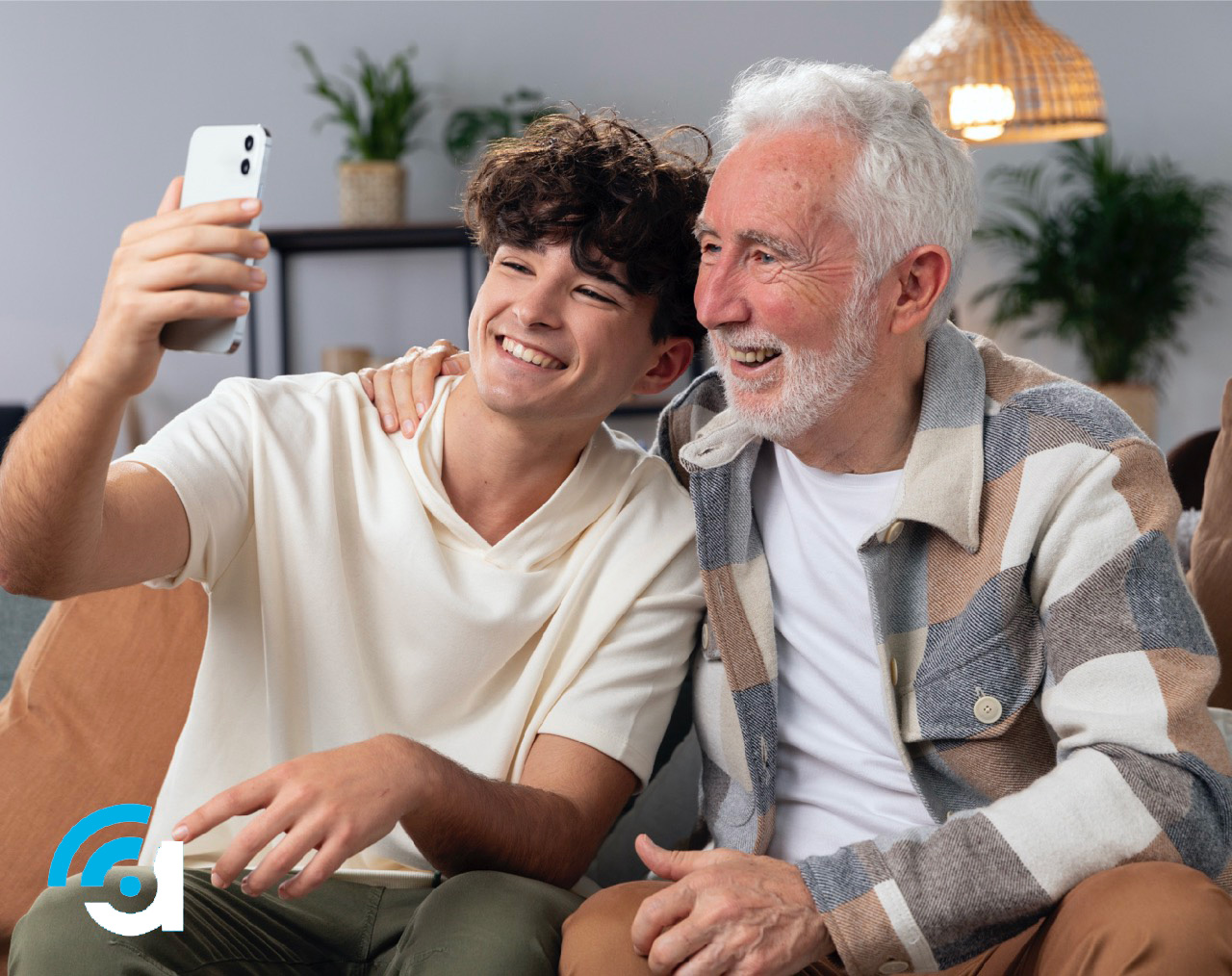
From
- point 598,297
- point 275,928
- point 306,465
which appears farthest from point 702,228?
point 275,928

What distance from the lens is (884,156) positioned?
1433mm

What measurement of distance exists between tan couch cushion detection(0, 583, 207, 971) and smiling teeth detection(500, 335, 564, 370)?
0.59 m

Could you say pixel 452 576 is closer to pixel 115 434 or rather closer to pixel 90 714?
pixel 115 434

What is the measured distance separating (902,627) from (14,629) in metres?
1.35

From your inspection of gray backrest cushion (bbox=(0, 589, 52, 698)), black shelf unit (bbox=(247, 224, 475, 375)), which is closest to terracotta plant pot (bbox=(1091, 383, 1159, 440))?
black shelf unit (bbox=(247, 224, 475, 375))

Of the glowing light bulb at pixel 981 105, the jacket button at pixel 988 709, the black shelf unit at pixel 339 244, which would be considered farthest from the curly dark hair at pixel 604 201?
the black shelf unit at pixel 339 244

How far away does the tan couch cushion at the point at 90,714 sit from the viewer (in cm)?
171

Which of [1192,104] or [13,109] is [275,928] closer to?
[13,109]

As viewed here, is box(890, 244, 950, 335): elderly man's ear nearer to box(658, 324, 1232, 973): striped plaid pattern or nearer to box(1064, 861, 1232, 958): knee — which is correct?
box(658, 324, 1232, 973): striped plaid pattern

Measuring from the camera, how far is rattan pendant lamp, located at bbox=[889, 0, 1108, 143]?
2.94 meters

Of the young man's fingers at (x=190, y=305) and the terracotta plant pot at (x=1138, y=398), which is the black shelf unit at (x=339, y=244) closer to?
the terracotta plant pot at (x=1138, y=398)

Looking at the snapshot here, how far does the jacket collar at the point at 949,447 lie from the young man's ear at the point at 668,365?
0.24 metres

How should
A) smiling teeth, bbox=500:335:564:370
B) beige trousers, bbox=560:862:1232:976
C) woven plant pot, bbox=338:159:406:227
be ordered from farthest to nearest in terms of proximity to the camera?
woven plant pot, bbox=338:159:406:227 → smiling teeth, bbox=500:335:564:370 → beige trousers, bbox=560:862:1232:976

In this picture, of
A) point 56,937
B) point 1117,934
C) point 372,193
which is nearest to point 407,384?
point 56,937
